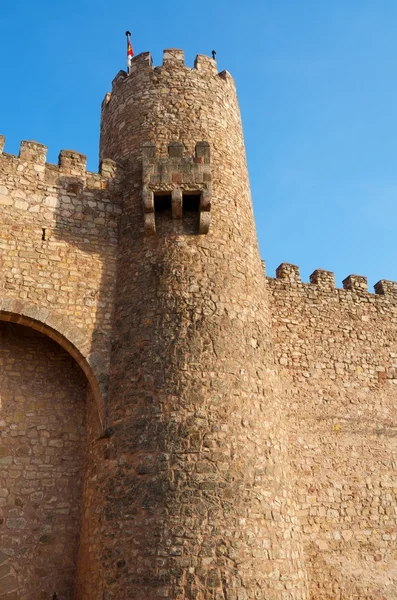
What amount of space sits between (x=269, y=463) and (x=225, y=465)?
780 millimetres

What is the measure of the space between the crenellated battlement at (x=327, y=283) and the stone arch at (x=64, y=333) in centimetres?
447

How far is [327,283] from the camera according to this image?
11602 millimetres

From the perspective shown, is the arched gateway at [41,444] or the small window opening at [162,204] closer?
the arched gateway at [41,444]

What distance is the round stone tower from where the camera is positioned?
6520mm

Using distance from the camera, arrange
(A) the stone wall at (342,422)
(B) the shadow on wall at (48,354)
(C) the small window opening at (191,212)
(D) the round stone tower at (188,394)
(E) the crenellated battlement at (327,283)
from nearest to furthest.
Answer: (D) the round stone tower at (188,394)
(B) the shadow on wall at (48,354)
(C) the small window opening at (191,212)
(A) the stone wall at (342,422)
(E) the crenellated battlement at (327,283)

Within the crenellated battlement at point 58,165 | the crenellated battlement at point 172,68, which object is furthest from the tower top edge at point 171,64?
the crenellated battlement at point 58,165

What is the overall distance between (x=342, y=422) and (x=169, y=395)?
14.2ft

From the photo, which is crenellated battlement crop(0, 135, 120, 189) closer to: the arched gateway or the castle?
the castle

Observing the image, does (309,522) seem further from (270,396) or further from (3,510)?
(3,510)

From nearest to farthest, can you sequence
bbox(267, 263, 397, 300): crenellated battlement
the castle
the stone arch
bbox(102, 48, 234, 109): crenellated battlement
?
the castle
the stone arch
bbox(102, 48, 234, 109): crenellated battlement
bbox(267, 263, 397, 300): crenellated battlement

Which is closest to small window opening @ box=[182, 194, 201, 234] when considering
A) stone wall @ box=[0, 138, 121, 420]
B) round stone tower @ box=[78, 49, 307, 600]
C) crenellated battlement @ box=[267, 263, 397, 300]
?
round stone tower @ box=[78, 49, 307, 600]

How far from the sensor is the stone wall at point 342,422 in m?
8.98

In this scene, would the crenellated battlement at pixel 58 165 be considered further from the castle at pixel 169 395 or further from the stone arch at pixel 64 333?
the stone arch at pixel 64 333

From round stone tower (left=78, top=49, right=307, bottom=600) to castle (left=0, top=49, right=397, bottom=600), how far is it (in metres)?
0.03
